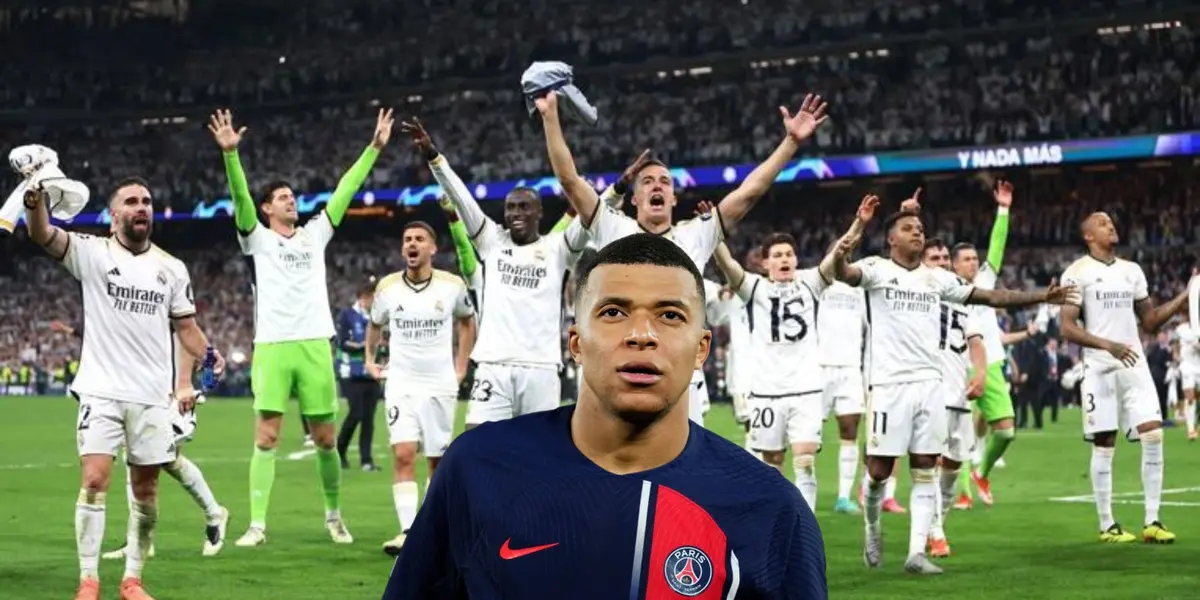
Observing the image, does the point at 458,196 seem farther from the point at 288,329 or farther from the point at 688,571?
the point at 688,571

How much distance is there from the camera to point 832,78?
1969 inches

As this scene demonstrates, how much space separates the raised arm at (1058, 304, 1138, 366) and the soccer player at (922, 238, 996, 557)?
746mm

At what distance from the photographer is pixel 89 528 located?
9273 millimetres

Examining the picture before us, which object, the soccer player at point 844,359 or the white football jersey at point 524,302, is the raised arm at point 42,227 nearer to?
the white football jersey at point 524,302

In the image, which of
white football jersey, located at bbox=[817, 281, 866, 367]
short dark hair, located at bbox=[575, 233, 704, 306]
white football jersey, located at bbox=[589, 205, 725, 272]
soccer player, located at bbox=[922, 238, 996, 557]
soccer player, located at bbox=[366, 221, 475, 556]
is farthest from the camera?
white football jersey, located at bbox=[817, 281, 866, 367]

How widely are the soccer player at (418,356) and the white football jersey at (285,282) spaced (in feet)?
1.86

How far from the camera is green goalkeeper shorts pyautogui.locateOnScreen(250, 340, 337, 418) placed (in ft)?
40.7

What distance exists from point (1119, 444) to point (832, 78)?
85.3 ft

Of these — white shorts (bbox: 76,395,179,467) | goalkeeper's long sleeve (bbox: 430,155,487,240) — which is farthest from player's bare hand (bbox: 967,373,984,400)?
white shorts (bbox: 76,395,179,467)

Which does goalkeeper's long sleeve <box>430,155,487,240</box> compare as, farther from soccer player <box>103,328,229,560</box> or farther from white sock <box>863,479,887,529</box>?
white sock <box>863,479,887,529</box>

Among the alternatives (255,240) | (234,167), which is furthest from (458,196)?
(255,240)

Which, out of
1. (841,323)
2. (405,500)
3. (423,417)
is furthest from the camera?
(841,323)

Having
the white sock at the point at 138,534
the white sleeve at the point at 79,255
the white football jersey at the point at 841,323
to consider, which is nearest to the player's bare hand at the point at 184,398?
the white sock at the point at 138,534

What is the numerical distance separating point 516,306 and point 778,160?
2.41 m
